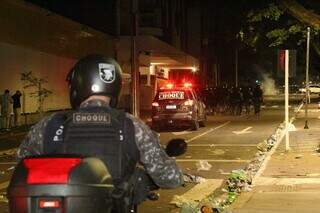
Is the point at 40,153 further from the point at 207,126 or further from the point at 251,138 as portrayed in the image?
the point at 207,126

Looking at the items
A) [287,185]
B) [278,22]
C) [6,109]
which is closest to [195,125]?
[278,22]

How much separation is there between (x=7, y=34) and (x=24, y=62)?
277 cm

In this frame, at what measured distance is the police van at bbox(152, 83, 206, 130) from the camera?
2752 cm

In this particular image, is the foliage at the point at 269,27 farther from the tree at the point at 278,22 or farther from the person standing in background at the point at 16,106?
the person standing in background at the point at 16,106

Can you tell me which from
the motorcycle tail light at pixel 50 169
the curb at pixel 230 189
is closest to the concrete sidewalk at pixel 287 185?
the curb at pixel 230 189

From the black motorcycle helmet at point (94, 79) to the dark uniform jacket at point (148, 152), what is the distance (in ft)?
0.30

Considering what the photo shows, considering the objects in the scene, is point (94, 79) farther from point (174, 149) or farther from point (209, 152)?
point (209, 152)

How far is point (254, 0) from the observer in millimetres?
19594

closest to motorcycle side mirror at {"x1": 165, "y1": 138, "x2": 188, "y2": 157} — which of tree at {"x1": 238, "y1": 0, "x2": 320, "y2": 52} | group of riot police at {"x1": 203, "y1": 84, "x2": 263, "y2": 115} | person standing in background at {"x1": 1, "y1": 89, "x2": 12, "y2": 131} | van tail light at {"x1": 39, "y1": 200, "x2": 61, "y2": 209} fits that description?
van tail light at {"x1": 39, "y1": 200, "x2": 61, "y2": 209}

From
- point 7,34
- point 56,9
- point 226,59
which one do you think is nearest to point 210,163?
point 7,34

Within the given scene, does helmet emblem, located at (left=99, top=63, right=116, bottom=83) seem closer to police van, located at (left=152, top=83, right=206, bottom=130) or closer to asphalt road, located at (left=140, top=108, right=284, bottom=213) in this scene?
asphalt road, located at (left=140, top=108, right=284, bottom=213)

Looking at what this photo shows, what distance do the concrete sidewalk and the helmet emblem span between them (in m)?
5.38

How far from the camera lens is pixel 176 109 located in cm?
2772

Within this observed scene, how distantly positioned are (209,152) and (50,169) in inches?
608
